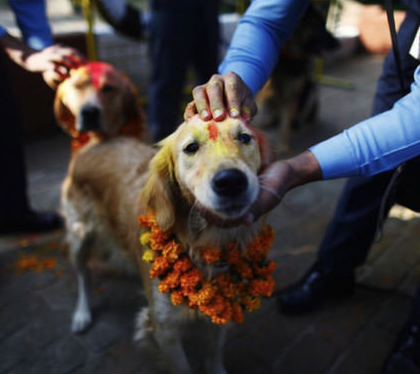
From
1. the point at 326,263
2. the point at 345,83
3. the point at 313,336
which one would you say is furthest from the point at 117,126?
the point at 345,83

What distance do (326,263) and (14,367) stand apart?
6.43ft

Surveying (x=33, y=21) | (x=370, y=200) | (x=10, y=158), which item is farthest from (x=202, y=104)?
(x=10, y=158)

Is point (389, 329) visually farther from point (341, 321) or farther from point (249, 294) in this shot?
point (249, 294)

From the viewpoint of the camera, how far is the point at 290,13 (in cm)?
179

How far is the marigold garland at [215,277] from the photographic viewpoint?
1659 mm

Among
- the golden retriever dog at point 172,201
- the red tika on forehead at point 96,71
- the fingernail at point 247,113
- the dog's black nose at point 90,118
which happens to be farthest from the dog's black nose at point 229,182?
the red tika on forehead at point 96,71

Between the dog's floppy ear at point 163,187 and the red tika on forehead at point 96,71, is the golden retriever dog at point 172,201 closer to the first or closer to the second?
the dog's floppy ear at point 163,187

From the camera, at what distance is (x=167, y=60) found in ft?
12.1

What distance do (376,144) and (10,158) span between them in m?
2.75

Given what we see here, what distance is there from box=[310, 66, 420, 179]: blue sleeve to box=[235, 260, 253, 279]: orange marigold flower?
2.01 ft

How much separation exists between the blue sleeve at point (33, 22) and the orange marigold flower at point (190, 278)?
2009 mm

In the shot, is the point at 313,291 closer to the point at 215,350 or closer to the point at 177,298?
the point at 215,350

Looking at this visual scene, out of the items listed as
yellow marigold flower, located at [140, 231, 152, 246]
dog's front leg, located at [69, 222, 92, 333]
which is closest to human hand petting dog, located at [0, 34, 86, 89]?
dog's front leg, located at [69, 222, 92, 333]

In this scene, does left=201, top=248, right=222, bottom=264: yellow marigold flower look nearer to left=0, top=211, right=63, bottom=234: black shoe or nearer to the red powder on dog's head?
the red powder on dog's head
